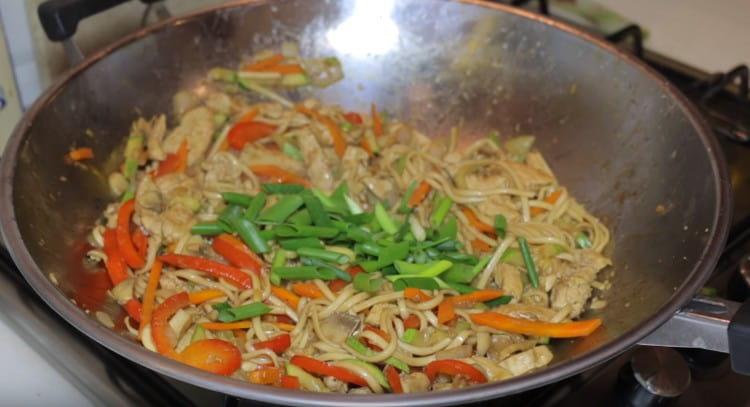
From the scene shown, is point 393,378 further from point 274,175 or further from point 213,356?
point 274,175

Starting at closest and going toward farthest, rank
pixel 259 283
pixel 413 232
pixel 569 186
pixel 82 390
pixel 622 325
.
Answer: pixel 82 390, pixel 622 325, pixel 259 283, pixel 413 232, pixel 569 186

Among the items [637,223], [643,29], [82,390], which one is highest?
[643,29]

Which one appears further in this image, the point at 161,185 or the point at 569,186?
the point at 569,186

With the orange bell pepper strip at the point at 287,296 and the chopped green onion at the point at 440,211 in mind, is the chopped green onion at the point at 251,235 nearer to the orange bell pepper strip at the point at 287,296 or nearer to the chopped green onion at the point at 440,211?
the orange bell pepper strip at the point at 287,296

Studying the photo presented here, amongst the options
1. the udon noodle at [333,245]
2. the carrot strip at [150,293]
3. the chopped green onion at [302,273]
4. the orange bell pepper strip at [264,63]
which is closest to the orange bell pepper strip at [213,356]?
the udon noodle at [333,245]

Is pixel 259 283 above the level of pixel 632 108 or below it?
below

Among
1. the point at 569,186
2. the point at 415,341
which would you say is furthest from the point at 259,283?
the point at 569,186

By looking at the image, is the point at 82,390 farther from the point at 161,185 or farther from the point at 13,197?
the point at 161,185
